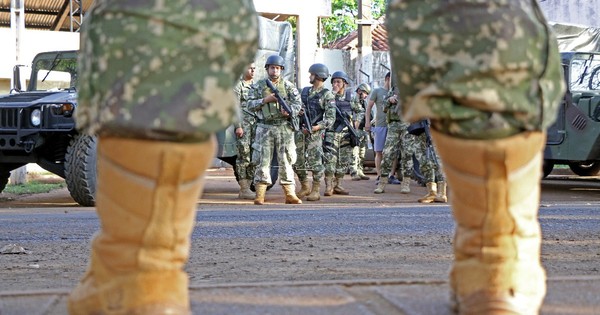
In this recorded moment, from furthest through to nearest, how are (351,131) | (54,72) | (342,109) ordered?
1. (342,109)
2. (351,131)
3. (54,72)

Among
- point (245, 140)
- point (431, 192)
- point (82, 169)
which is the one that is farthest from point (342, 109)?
point (82, 169)

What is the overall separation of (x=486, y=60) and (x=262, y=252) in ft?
9.31

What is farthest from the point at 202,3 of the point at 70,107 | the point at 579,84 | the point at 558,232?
the point at 579,84

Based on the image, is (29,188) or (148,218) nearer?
(148,218)

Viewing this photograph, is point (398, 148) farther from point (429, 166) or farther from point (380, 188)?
point (429, 166)

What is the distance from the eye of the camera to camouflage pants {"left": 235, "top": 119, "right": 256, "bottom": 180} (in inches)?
470

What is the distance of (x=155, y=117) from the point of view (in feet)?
5.28

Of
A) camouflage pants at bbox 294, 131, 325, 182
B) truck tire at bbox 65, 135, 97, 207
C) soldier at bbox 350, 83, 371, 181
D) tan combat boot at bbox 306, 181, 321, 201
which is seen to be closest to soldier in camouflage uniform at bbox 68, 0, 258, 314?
truck tire at bbox 65, 135, 97, 207

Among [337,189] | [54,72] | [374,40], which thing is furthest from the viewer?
[374,40]

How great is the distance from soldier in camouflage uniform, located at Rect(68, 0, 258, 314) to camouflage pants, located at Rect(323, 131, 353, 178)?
11270 millimetres

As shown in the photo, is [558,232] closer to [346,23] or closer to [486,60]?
[486,60]

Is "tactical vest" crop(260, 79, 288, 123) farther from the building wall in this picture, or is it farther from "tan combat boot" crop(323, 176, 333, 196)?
the building wall

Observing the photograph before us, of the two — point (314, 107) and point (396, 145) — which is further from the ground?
point (314, 107)

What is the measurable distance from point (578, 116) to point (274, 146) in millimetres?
3949
